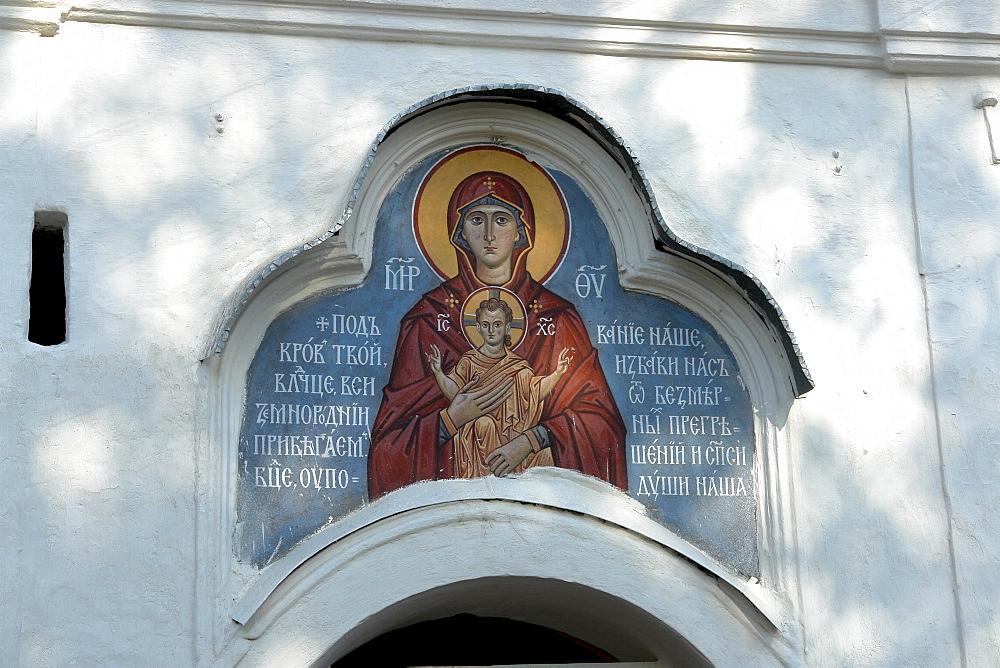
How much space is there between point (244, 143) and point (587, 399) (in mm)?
1609

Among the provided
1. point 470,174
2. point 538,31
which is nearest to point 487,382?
point 470,174

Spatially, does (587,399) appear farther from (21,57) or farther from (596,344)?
(21,57)

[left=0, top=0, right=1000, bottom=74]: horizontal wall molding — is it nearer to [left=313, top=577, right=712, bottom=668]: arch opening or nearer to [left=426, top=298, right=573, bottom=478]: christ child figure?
[left=426, top=298, right=573, bottom=478]: christ child figure

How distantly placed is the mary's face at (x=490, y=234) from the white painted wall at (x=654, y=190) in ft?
1.64

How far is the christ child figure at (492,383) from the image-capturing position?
517 centimetres

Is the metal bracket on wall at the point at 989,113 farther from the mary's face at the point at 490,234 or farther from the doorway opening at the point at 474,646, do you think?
the doorway opening at the point at 474,646

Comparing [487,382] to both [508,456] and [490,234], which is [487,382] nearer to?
[508,456]

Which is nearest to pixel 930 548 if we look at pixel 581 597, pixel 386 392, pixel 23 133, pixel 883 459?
pixel 883 459

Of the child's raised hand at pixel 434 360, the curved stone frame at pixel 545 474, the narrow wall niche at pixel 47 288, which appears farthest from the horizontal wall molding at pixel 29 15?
the child's raised hand at pixel 434 360

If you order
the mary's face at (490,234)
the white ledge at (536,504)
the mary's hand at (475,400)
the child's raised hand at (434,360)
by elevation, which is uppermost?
→ the mary's face at (490,234)

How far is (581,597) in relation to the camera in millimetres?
5160

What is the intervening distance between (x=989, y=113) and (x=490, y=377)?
2.38m

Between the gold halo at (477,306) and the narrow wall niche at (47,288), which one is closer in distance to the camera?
the narrow wall niche at (47,288)

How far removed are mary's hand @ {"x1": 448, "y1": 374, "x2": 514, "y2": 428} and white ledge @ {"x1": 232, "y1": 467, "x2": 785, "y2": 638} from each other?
256 millimetres
